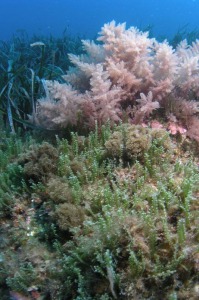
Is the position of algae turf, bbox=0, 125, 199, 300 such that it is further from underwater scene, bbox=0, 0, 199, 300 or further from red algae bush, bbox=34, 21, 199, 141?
red algae bush, bbox=34, 21, 199, 141

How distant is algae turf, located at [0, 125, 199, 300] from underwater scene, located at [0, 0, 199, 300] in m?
0.01

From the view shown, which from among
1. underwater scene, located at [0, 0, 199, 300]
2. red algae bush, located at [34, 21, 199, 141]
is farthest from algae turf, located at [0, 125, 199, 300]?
red algae bush, located at [34, 21, 199, 141]

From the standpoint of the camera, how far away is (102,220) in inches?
93.4

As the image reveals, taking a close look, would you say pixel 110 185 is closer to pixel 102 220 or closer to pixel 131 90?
pixel 102 220

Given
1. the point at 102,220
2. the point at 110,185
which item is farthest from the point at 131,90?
the point at 102,220

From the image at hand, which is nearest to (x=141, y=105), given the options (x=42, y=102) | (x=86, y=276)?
(x=42, y=102)

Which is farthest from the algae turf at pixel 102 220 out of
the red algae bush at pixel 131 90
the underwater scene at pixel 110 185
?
the red algae bush at pixel 131 90

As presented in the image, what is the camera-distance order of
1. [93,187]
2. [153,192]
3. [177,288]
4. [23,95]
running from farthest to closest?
[23,95] → [93,187] → [153,192] → [177,288]

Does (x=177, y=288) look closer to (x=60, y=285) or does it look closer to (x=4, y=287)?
(x=60, y=285)

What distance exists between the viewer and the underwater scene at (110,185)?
2291 millimetres

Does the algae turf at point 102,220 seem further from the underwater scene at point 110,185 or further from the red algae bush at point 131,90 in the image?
the red algae bush at point 131,90

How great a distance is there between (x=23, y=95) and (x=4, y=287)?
3977mm

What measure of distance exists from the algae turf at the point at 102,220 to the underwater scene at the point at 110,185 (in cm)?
1

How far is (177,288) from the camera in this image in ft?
7.25
